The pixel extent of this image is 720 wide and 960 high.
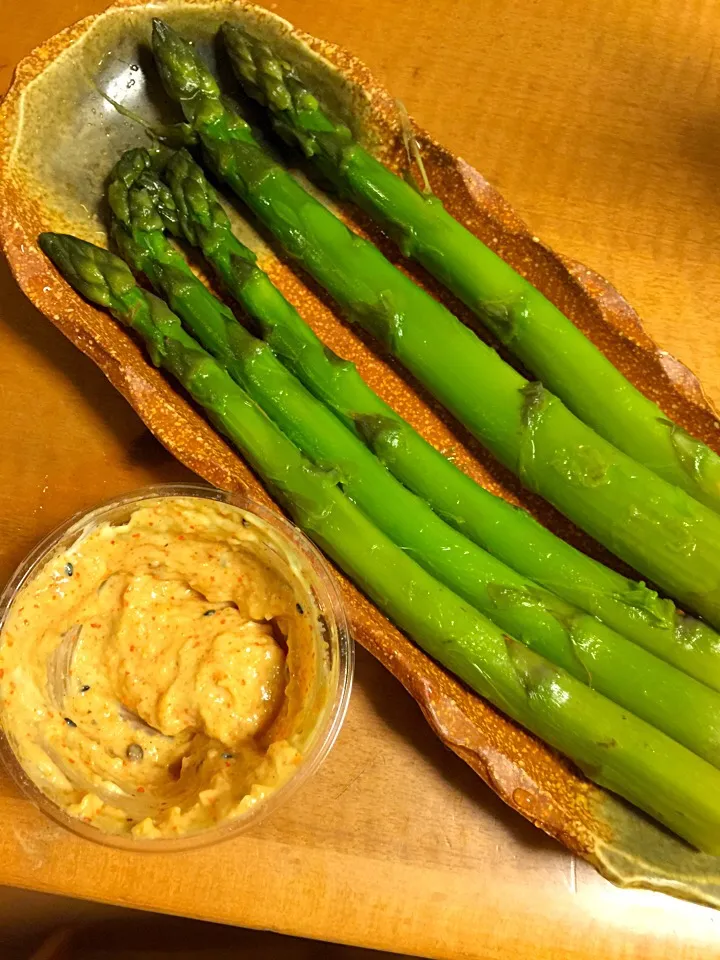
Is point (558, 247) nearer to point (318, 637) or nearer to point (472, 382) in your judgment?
point (472, 382)

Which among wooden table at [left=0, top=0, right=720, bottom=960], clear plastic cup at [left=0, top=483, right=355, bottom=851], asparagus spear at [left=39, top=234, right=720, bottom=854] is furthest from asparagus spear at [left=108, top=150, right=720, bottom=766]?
wooden table at [left=0, top=0, right=720, bottom=960]

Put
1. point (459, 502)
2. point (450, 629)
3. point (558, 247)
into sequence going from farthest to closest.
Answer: point (558, 247) < point (459, 502) < point (450, 629)

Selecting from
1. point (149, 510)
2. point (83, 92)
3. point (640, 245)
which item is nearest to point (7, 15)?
point (83, 92)

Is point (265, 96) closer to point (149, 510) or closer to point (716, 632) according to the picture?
point (149, 510)

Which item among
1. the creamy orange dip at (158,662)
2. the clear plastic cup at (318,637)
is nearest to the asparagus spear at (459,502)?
the clear plastic cup at (318,637)

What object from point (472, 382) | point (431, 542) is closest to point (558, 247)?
point (472, 382)

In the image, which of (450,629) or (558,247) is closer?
(450,629)

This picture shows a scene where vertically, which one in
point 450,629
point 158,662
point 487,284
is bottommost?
point 450,629
